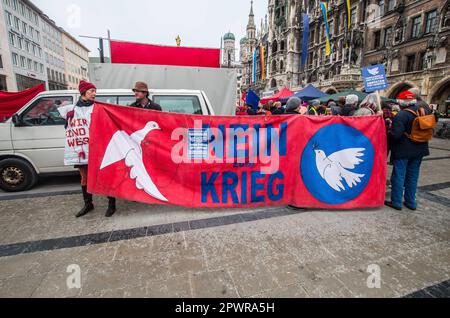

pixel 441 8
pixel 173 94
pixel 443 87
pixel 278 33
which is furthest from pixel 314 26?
pixel 173 94

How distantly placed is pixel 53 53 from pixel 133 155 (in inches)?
2812

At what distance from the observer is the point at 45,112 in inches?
187

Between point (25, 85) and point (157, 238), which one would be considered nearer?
point (157, 238)

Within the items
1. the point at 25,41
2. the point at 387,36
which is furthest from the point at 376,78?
the point at 25,41

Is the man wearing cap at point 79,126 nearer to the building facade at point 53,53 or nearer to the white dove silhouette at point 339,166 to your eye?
the white dove silhouette at point 339,166

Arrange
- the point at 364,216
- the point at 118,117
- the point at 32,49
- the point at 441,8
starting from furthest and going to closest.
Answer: the point at 32,49 → the point at 441,8 → the point at 364,216 → the point at 118,117

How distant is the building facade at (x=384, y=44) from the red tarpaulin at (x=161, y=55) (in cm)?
2493

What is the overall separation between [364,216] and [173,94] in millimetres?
4237

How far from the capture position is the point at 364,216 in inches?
151

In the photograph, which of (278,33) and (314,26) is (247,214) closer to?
(314,26)

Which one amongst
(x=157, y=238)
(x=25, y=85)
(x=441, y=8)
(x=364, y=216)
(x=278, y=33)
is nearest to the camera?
(x=157, y=238)

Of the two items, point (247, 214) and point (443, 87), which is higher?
point (443, 87)

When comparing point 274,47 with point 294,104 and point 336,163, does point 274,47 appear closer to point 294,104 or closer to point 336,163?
point 294,104

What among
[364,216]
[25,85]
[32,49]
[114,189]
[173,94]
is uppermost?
[32,49]
